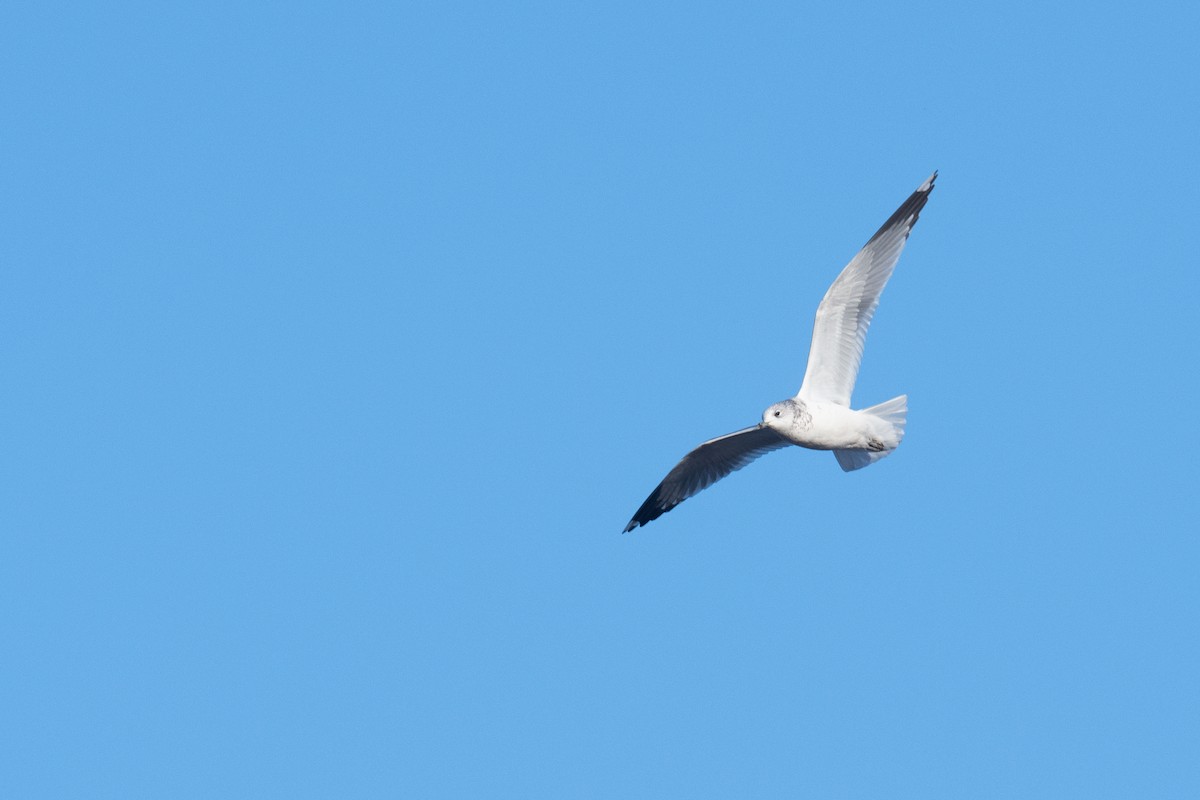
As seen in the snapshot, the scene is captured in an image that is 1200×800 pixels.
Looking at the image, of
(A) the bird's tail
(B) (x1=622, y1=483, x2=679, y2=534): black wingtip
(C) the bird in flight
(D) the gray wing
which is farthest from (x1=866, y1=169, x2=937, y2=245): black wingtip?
(B) (x1=622, y1=483, x2=679, y2=534): black wingtip

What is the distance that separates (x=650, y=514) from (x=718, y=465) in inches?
42.5

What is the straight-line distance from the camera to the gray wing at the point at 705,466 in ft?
50.5

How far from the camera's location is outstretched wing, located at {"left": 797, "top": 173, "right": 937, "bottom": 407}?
A: 47.8 feet

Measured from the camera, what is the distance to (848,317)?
14.6 meters

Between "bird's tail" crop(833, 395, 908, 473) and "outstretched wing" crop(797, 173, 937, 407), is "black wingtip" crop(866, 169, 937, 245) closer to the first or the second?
"outstretched wing" crop(797, 173, 937, 407)

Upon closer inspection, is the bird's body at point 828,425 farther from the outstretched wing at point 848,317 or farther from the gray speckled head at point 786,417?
the outstretched wing at point 848,317

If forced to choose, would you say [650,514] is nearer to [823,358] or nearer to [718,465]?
[718,465]

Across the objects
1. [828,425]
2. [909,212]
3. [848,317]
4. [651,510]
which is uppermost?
[909,212]

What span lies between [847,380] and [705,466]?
2029mm

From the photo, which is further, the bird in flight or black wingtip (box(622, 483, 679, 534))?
black wingtip (box(622, 483, 679, 534))

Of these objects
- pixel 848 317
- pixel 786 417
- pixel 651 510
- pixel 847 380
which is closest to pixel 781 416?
pixel 786 417

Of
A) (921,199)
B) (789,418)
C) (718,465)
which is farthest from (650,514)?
(921,199)

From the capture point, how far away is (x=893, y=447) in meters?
14.5

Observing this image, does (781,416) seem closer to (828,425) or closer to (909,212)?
(828,425)
